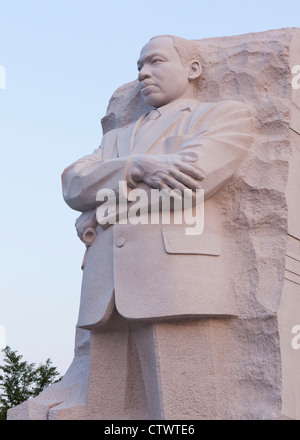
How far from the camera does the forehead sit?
5895 millimetres

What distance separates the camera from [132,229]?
5242mm

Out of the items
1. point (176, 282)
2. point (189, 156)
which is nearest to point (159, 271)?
point (176, 282)

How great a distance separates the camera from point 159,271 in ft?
16.6

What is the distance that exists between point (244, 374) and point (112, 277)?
1.13 metres

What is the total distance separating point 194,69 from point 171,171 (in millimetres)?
1199

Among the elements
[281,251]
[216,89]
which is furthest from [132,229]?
[216,89]

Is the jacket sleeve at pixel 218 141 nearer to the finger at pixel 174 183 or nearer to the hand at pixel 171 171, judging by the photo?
the hand at pixel 171 171

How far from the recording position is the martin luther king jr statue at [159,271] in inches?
197

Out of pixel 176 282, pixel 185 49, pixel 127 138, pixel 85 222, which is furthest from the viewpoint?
pixel 185 49
